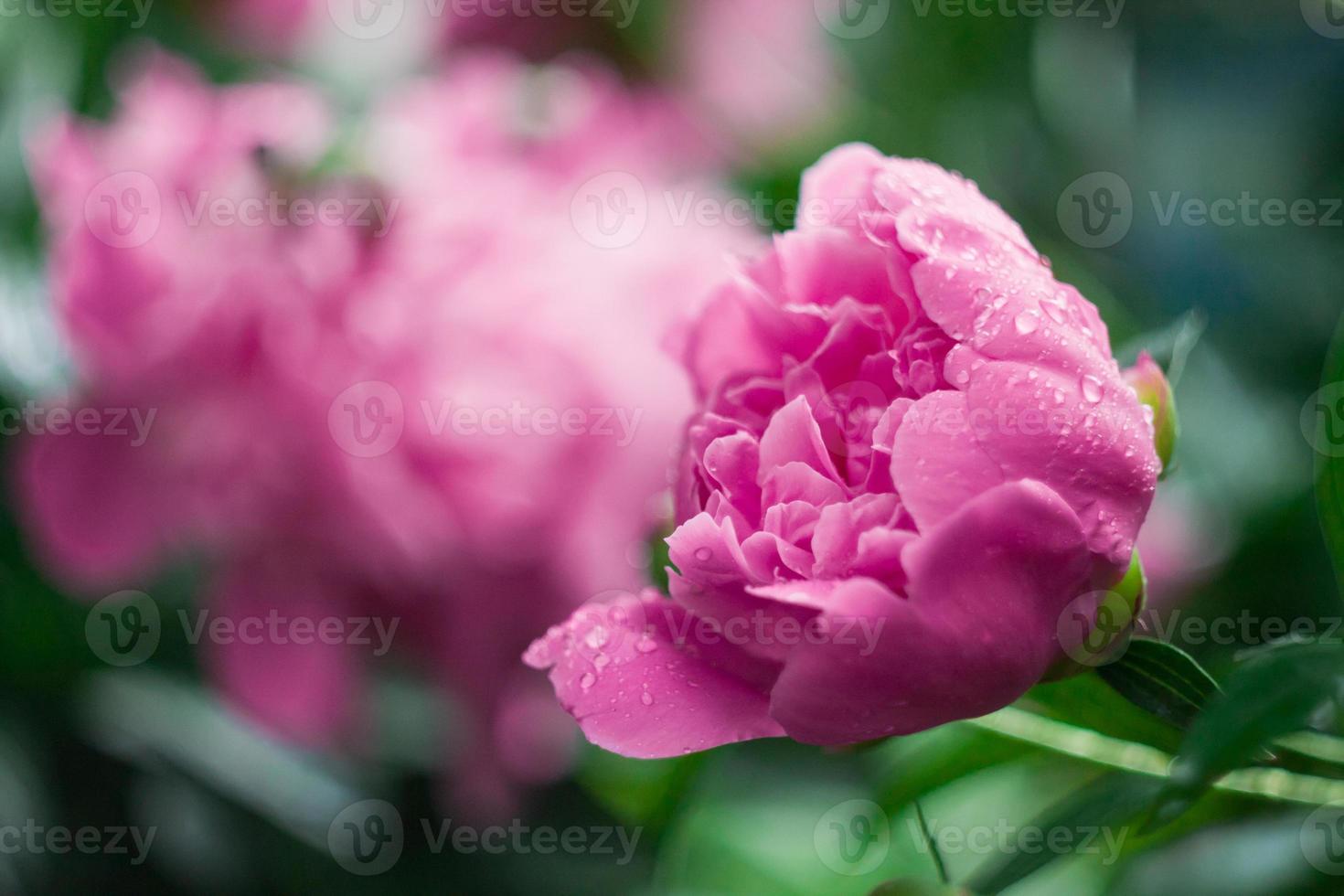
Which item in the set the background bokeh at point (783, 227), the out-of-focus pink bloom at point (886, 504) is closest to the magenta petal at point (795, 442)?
the out-of-focus pink bloom at point (886, 504)

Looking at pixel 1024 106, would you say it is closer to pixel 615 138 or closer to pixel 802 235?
pixel 615 138

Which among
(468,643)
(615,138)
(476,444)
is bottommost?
(468,643)

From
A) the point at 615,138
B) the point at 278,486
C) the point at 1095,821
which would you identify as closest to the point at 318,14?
the point at 615,138
